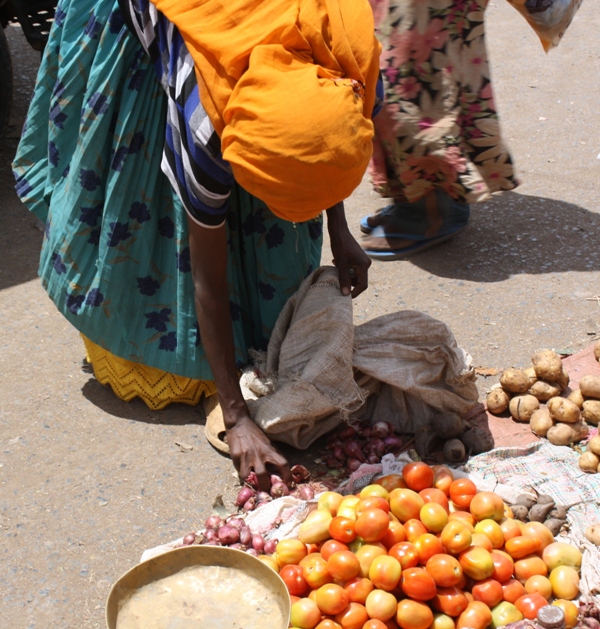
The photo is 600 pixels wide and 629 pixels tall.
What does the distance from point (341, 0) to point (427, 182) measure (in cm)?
180

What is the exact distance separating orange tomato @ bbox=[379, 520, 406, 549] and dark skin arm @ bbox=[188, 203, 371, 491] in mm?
486

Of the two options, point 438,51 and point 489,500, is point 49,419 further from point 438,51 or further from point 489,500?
point 438,51

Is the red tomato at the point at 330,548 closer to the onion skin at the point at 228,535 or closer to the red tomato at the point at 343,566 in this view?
the red tomato at the point at 343,566

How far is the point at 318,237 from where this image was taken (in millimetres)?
3244

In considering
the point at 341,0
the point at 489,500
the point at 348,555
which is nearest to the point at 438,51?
the point at 341,0

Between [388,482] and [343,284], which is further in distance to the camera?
[343,284]

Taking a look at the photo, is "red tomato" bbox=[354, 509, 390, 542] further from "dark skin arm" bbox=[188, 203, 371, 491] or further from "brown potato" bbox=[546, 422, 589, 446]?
"brown potato" bbox=[546, 422, 589, 446]

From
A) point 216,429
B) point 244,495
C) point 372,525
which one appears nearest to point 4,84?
point 216,429

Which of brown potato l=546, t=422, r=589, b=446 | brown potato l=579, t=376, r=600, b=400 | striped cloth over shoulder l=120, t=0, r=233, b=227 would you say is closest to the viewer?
striped cloth over shoulder l=120, t=0, r=233, b=227

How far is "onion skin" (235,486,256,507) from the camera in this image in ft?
8.58

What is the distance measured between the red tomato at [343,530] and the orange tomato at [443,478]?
35cm

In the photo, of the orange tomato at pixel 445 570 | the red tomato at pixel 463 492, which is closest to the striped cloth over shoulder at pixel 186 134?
the red tomato at pixel 463 492

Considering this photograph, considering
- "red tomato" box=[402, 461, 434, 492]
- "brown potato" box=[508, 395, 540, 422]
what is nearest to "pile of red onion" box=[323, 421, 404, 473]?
"red tomato" box=[402, 461, 434, 492]

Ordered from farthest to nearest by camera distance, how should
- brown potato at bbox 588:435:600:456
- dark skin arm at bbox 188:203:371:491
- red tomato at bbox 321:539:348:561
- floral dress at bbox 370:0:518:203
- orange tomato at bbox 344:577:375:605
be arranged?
1. floral dress at bbox 370:0:518:203
2. brown potato at bbox 588:435:600:456
3. dark skin arm at bbox 188:203:371:491
4. red tomato at bbox 321:539:348:561
5. orange tomato at bbox 344:577:375:605
